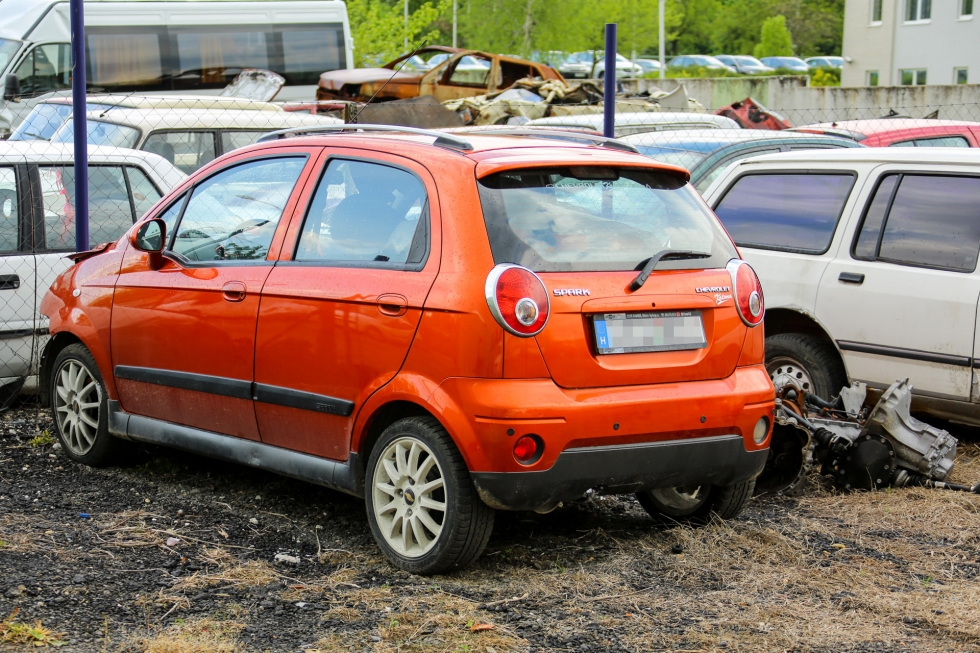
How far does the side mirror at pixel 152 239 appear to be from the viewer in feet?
18.5

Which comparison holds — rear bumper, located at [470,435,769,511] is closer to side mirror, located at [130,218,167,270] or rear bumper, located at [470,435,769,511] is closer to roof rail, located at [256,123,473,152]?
roof rail, located at [256,123,473,152]

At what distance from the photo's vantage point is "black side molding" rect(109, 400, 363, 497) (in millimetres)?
4793

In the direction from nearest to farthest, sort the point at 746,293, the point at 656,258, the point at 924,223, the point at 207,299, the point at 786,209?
the point at 656,258, the point at 746,293, the point at 207,299, the point at 924,223, the point at 786,209

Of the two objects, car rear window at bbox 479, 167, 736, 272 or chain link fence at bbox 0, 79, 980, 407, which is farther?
chain link fence at bbox 0, 79, 980, 407

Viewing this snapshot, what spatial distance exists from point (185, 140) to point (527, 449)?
7.82 metres

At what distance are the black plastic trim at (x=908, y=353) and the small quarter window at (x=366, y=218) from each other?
9.93ft

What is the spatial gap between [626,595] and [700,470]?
589 millimetres

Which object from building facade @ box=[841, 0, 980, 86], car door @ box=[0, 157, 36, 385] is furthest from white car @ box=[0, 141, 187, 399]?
building facade @ box=[841, 0, 980, 86]

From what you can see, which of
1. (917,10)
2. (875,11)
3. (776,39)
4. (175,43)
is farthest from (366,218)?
(776,39)

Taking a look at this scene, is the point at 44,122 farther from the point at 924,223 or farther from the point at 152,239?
the point at 924,223

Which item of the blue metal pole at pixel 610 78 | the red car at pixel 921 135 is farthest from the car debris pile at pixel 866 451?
the red car at pixel 921 135

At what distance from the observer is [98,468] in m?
6.20

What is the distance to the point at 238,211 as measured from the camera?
17.7 feet

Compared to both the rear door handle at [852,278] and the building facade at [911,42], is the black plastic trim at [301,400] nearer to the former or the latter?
the rear door handle at [852,278]
